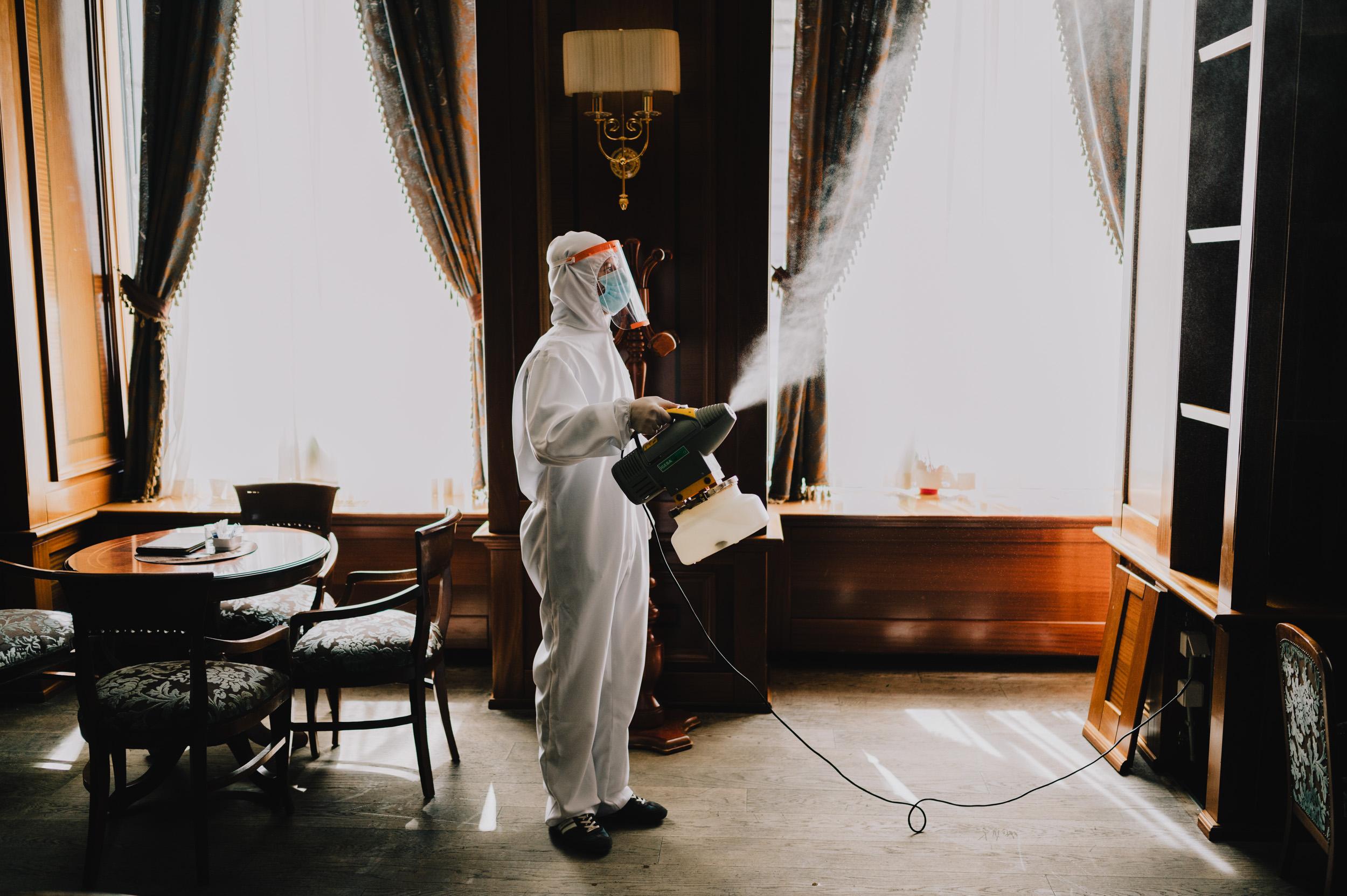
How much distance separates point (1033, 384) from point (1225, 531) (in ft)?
4.60

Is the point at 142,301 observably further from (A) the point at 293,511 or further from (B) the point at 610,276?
(B) the point at 610,276

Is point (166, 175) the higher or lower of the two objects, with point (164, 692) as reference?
higher

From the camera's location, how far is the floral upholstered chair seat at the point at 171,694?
2312mm

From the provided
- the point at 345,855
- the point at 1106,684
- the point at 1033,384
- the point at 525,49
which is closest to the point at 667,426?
the point at 345,855

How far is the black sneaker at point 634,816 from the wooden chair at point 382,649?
1.75 ft

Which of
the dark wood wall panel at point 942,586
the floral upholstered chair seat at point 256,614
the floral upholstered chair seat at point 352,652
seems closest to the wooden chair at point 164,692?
the floral upholstered chair seat at point 352,652

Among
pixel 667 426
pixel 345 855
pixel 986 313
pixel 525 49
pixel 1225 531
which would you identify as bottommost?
pixel 345 855

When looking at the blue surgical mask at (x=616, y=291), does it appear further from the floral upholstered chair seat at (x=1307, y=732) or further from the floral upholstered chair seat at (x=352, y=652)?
the floral upholstered chair seat at (x=1307, y=732)

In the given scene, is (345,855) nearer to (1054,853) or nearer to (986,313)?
(1054,853)

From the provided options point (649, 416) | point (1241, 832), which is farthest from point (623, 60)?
point (1241, 832)

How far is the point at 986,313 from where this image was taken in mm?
3738

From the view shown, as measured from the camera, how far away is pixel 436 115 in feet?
12.2

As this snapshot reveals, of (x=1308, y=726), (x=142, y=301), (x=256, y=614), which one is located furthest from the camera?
(x=142, y=301)

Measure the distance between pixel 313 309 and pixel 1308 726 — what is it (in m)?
3.41
